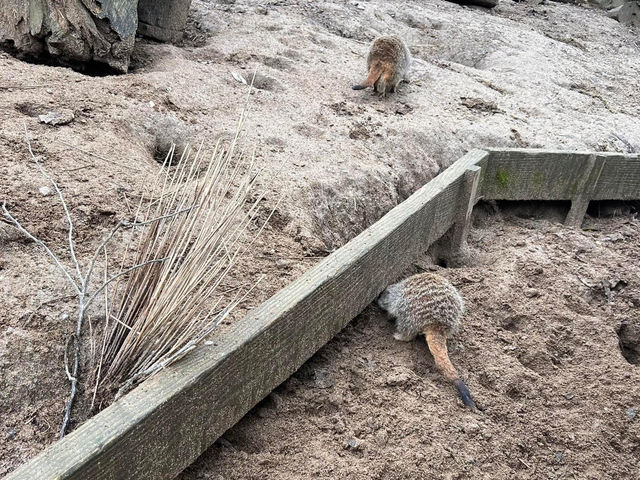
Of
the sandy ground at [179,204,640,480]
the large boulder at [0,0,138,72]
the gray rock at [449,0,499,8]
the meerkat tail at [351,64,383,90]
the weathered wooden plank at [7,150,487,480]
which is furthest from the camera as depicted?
the gray rock at [449,0,499,8]

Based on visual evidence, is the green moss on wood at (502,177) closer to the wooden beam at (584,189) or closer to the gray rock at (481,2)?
the wooden beam at (584,189)

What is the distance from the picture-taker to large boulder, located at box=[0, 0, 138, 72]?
3719mm

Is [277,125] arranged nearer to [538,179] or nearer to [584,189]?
[538,179]

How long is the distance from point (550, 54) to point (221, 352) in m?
6.60

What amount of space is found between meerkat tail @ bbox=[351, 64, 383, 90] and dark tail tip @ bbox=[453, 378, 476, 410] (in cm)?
304

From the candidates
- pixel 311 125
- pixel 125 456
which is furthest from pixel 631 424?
pixel 311 125

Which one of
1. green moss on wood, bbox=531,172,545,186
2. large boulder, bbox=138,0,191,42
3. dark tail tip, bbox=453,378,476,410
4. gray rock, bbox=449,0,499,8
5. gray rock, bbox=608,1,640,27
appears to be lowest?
dark tail tip, bbox=453,378,476,410

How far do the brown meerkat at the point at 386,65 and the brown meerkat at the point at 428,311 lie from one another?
8.17 ft

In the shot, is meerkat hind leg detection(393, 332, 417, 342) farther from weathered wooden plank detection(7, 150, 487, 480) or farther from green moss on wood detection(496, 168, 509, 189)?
green moss on wood detection(496, 168, 509, 189)

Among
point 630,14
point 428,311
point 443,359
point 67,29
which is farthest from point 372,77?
point 630,14

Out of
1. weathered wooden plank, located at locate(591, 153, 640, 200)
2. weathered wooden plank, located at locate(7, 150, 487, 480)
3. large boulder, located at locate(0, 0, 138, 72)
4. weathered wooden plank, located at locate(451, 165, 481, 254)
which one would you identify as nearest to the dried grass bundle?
weathered wooden plank, located at locate(7, 150, 487, 480)

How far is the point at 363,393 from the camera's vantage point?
225 centimetres

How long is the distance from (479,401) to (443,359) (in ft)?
0.74

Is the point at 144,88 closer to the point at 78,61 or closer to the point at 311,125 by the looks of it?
the point at 78,61
